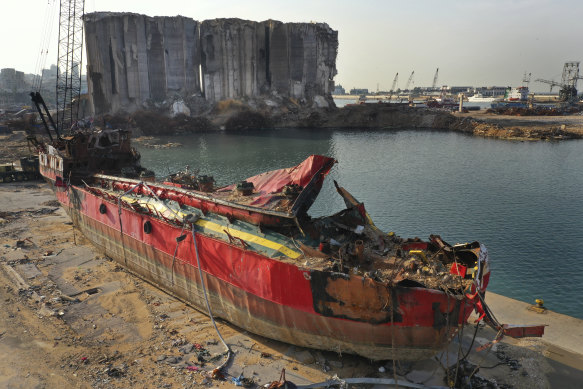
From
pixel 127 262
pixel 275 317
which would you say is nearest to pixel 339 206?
pixel 127 262

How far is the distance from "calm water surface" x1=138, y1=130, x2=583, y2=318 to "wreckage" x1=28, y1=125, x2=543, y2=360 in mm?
8920

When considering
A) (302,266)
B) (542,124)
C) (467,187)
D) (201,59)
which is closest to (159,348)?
(302,266)

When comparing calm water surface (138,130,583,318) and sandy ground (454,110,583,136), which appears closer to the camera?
calm water surface (138,130,583,318)

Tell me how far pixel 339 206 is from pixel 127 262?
59.9 ft

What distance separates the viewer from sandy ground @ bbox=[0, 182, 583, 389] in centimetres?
1131

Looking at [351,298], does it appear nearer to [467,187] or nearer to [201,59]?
[467,187]

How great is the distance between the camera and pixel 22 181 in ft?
123

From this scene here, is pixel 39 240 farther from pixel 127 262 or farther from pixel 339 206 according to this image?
pixel 339 206

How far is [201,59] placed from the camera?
328ft

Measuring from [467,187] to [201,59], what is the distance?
8190 cm

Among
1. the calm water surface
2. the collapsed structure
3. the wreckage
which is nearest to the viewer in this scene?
the wreckage

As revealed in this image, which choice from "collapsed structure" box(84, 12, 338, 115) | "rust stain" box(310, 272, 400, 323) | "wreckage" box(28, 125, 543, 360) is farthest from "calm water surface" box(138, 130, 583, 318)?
"collapsed structure" box(84, 12, 338, 115)

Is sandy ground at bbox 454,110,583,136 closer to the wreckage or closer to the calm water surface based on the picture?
the calm water surface

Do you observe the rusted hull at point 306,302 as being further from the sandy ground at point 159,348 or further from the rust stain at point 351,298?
the sandy ground at point 159,348
